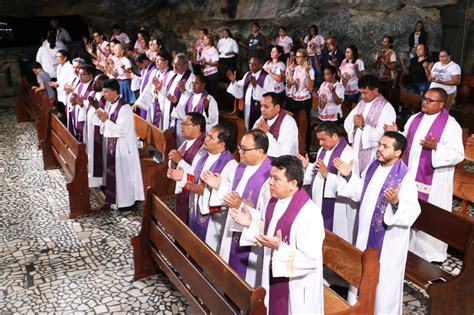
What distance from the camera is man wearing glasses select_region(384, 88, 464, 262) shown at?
5457 mm

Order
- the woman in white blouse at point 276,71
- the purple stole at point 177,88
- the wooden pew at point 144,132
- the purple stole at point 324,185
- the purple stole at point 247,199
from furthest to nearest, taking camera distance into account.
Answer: the woman in white blouse at point 276,71 → the purple stole at point 177,88 → the wooden pew at point 144,132 → the purple stole at point 324,185 → the purple stole at point 247,199

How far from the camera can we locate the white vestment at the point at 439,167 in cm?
545

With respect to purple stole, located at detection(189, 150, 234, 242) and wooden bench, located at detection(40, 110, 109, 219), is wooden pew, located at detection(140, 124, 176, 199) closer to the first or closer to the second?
wooden bench, located at detection(40, 110, 109, 219)

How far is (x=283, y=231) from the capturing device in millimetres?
3686

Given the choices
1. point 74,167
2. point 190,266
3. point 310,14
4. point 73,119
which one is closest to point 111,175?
point 74,167

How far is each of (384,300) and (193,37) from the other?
12758 mm

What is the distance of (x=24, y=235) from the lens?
637cm

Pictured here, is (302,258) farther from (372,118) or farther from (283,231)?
(372,118)

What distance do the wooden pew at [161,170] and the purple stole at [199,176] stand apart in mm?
1468

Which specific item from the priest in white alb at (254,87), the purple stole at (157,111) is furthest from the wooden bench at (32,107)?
the priest in white alb at (254,87)

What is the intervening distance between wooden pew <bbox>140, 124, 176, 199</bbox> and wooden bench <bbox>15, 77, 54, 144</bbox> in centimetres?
267

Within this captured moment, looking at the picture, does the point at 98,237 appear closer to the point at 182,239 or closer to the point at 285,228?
the point at 182,239

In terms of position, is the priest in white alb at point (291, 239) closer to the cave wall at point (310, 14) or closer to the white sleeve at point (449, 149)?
the white sleeve at point (449, 149)

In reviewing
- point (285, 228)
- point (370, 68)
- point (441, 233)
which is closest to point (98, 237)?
point (285, 228)
